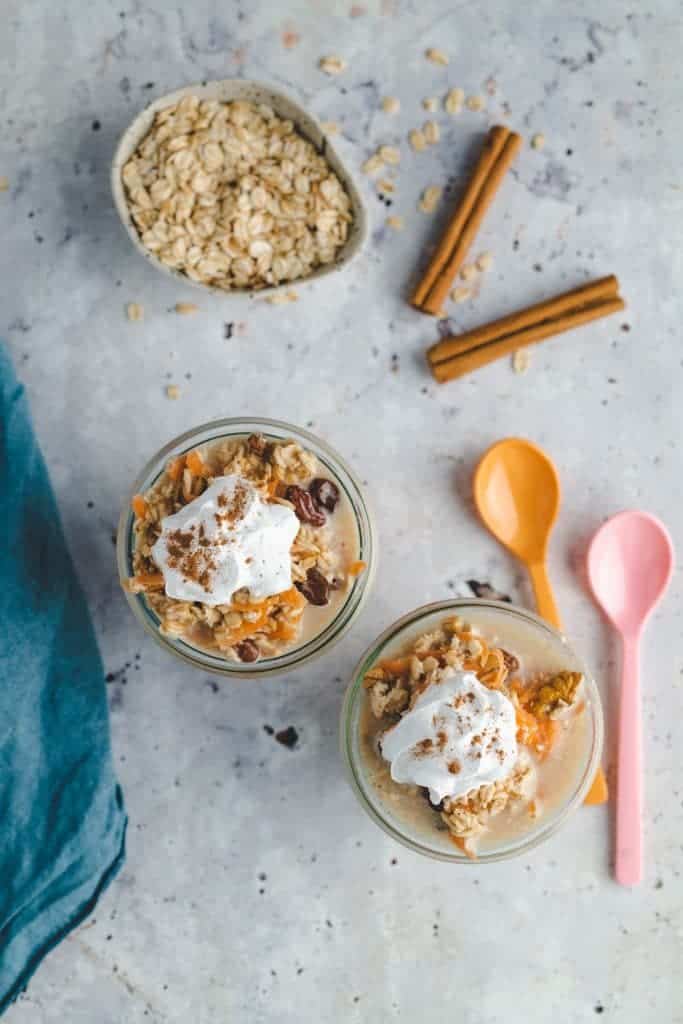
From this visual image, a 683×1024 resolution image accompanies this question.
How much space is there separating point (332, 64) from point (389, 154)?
0.14 m

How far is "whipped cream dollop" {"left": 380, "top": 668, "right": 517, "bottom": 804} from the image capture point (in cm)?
107

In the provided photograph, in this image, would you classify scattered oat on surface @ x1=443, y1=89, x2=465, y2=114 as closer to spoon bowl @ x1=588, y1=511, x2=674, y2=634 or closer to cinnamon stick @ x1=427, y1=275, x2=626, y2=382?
cinnamon stick @ x1=427, y1=275, x2=626, y2=382

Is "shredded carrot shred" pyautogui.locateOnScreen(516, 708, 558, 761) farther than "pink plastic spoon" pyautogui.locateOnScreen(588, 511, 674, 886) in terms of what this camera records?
No

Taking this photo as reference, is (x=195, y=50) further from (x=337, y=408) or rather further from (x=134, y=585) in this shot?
(x=134, y=585)

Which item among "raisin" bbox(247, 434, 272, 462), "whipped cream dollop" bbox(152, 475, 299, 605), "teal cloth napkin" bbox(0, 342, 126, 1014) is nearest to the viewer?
"whipped cream dollop" bbox(152, 475, 299, 605)

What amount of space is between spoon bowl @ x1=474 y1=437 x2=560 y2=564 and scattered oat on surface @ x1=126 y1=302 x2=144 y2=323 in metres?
0.50

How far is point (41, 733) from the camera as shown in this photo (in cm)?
131

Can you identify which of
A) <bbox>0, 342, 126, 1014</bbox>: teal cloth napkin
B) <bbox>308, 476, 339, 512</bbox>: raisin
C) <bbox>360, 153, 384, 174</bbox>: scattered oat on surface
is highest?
<bbox>360, 153, 384, 174</bbox>: scattered oat on surface

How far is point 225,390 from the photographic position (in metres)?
1.39

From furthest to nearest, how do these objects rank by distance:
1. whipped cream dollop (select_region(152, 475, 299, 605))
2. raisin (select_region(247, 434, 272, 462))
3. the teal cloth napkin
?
the teal cloth napkin < raisin (select_region(247, 434, 272, 462)) < whipped cream dollop (select_region(152, 475, 299, 605))

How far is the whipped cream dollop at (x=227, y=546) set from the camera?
1062 mm

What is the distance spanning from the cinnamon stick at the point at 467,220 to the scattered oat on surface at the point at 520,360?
124mm

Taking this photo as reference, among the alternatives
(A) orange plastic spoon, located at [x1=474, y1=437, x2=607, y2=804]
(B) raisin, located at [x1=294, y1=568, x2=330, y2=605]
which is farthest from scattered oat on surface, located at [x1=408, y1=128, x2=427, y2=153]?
(B) raisin, located at [x1=294, y1=568, x2=330, y2=605]

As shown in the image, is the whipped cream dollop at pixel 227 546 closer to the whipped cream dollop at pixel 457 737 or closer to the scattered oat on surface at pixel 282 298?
the whipped cream dollop at pixel 457 737
